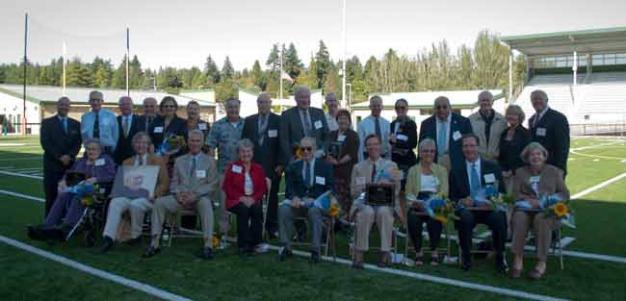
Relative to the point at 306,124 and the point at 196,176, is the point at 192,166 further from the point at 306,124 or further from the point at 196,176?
the point at 306,124

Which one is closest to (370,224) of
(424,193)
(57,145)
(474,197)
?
(424,193)

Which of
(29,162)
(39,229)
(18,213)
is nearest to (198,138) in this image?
(39,229)

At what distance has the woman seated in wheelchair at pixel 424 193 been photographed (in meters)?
5.41

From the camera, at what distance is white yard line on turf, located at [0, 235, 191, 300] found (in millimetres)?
4508

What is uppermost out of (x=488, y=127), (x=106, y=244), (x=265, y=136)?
(x=488, y=127)

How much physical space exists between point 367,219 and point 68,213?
3.23 meters

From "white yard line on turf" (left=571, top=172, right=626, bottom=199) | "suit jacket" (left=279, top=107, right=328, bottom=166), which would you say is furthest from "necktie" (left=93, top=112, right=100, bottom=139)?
"white yard line on turf" (left=571, top=172, right=626, bottom=199)

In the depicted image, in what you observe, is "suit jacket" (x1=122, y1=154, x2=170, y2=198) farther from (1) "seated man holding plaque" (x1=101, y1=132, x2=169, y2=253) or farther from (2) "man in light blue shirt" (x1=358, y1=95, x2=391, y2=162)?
(2) "man in light blue shirt" (x1=358, y1=95, x2=391, y2=162)

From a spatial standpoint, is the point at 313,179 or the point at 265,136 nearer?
the point at 313,179

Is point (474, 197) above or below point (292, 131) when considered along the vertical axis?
below

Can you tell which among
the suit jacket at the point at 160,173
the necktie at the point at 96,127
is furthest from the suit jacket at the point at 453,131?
the necktie at the point at 96,127

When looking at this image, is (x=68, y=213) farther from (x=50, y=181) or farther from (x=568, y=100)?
(x=568, y=100)

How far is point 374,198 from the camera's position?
548cm

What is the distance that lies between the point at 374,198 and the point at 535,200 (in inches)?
57.9
